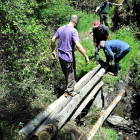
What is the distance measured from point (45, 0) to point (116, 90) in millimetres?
6620

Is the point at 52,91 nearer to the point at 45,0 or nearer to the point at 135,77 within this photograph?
the point at 135,77

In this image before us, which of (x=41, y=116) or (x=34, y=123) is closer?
(x=34, y=123)

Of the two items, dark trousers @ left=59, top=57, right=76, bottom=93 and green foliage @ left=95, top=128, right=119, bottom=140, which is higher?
dark trousers @ left=59, top=57, right=76, bottom=93

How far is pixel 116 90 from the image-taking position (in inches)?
237

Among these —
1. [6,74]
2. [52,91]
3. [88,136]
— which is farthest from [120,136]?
[6,74]

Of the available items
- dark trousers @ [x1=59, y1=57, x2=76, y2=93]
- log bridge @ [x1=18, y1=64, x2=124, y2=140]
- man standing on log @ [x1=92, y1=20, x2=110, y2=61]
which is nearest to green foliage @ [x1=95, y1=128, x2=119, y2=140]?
log bridge @ [x1=18, y1=64, x2=124, y2=140]

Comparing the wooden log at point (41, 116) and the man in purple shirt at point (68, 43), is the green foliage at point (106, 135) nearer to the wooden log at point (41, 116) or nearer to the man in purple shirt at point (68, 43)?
the wooden log at point (41, 116)

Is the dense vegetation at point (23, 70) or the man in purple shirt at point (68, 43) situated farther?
the dense vegetation at point (23, 70)

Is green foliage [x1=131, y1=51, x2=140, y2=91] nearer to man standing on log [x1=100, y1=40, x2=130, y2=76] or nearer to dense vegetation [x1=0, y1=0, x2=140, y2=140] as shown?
dense vegetation [x1=0, y1=0, x2=140, y2=140]

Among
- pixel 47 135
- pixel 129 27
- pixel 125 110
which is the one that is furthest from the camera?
pixel 129 27

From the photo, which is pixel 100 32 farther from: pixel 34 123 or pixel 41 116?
pixel 34 123

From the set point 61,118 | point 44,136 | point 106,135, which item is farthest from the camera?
point 106,135

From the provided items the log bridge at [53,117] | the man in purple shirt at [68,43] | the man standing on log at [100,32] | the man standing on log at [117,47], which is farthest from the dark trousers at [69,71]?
the man standing on log at [100,32]

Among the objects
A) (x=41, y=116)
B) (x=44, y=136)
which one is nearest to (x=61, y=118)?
(x=41, y=116)
